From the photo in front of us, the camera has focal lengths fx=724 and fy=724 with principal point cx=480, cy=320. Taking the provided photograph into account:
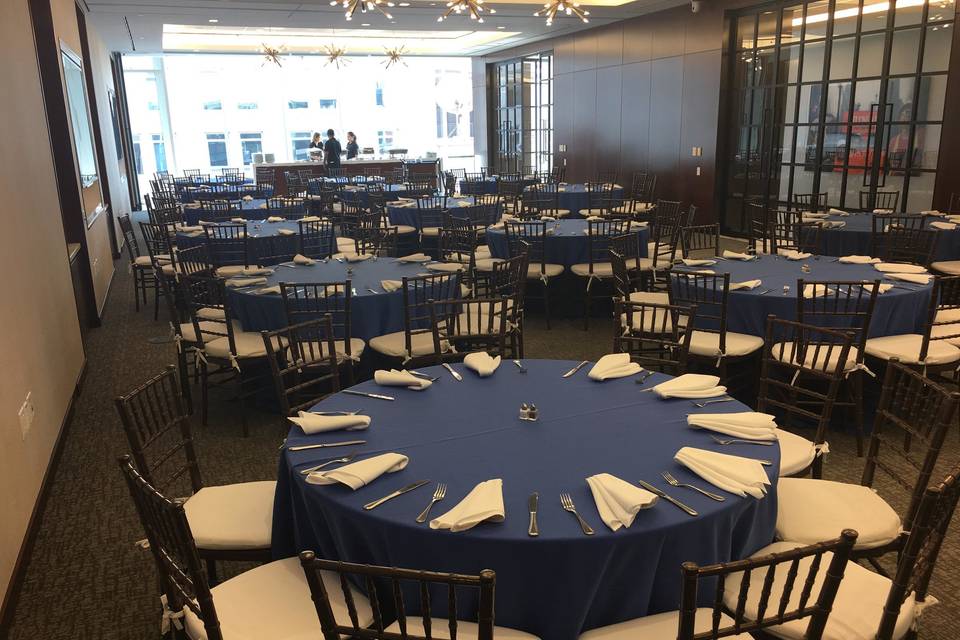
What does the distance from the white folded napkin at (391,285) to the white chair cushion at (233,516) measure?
2.26 m

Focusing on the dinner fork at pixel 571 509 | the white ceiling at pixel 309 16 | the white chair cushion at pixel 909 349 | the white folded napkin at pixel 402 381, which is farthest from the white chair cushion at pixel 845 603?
the white ceiling at pixel 309 16

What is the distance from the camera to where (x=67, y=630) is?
2.78 metres

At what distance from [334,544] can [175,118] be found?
20.1m

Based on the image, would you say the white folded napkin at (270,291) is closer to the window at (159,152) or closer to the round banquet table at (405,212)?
the round banquet table at (405,212)

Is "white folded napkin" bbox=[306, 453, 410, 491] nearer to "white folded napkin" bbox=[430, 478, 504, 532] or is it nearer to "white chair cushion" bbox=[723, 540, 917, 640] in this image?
"white folded napkin" bbox=[430, 478, 504, 532]

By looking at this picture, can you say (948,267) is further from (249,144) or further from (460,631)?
(249,144)

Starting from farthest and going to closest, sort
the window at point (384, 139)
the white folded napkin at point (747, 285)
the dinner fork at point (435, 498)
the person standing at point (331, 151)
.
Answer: the window at point (384, 139)
the person standing at point (331, 151)
the white folded napkin at point (747, 285)
the dinner fork at point (435, 498)

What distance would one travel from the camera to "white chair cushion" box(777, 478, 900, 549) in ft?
7.79

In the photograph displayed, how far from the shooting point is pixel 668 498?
204 cm

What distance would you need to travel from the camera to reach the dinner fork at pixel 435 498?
1965mm

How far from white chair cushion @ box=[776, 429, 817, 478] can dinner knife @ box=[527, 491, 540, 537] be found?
1.21m

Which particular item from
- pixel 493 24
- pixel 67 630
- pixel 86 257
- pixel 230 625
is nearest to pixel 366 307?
pixel 67 630

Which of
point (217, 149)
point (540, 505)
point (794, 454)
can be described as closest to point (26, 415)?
point (540, 505)

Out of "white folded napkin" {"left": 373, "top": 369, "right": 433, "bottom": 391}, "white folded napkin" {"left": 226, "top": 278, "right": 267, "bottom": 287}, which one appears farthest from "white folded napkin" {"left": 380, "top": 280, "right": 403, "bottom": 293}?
"white folded napkin" {"left": 373, "top": 369, "right": 433, "bottom": 391}
